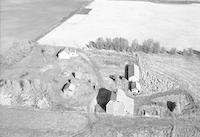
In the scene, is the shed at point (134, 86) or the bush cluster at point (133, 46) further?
the bush cluster at point (133, 46)

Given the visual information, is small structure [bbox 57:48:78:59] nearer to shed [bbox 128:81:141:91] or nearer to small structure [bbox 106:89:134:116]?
shed [bbox 128:81:141:91]

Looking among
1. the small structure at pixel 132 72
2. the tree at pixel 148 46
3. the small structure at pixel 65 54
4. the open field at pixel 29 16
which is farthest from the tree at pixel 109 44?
the open field at pixel 29 16

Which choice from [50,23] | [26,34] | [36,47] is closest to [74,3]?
[50,23]

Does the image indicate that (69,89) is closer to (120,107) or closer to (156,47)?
(120,107)

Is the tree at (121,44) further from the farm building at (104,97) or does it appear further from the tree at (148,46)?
the farm building at (104,97)

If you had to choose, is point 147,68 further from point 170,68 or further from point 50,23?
point 50,23

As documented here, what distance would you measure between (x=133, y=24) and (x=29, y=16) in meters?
20.5

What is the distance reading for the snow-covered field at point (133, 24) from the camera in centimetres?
4444

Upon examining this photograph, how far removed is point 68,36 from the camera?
45.9 m

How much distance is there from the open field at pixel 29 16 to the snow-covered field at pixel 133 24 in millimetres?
3128

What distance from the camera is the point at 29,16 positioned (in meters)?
55.0

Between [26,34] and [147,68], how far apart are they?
22.0 metres

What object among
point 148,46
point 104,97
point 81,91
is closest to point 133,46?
point 148,46

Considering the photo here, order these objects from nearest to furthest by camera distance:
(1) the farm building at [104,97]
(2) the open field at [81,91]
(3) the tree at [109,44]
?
1. (2) the open field at [81,91]
2. (1) the farm building at [104,97]
3. (3) the tree at [109,44]
